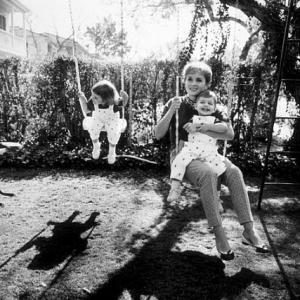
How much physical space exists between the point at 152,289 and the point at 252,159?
4311 mm

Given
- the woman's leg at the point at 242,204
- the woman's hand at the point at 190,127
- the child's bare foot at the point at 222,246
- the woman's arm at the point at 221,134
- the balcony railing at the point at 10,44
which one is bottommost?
the child's bare foot at the point at 222,246

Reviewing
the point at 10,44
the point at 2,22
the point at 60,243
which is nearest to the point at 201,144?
the point at 60,243

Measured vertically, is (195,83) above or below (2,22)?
below

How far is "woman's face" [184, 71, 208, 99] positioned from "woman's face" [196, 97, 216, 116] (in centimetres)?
20

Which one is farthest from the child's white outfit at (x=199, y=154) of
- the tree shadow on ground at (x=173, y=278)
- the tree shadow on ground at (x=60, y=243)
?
the tree shadow on ground at (x=60, y=243)

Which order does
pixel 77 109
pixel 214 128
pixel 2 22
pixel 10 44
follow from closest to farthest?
pixel 214 128 → pixel 77 109 → pixel 10 44 → pixel 2 22

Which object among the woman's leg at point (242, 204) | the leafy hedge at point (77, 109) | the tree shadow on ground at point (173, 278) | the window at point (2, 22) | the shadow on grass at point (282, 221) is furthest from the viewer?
the window at point (2, 22)

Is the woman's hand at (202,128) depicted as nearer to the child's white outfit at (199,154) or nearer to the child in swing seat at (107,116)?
the child's white outfit at (199,154)

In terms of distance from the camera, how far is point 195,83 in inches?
129

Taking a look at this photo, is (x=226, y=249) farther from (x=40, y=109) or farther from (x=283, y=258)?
(x=40, y=109)

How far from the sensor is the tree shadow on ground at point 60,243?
3.04 metres

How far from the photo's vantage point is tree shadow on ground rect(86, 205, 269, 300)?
256cm

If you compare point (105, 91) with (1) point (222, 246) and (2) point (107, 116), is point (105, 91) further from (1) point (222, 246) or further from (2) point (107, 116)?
(1) point (222, 246)

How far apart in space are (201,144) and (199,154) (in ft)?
0.31
